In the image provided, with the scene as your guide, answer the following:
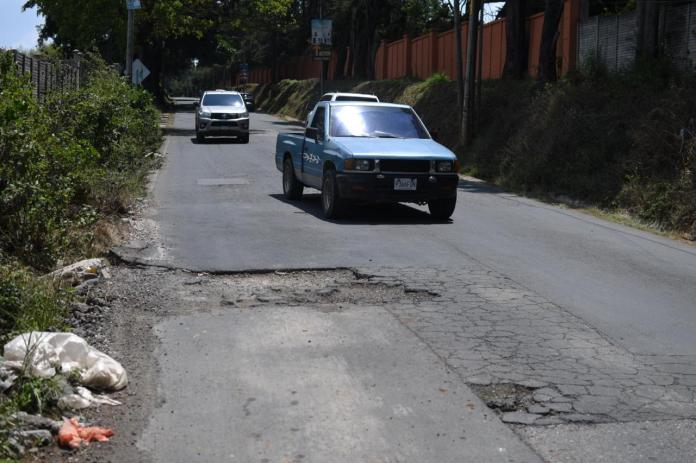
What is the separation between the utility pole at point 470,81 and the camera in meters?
25.5

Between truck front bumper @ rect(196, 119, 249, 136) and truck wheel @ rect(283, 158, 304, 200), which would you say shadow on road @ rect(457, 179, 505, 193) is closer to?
truck wheel @ rect(283, 158, 304, 200)

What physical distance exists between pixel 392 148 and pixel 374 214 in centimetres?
119

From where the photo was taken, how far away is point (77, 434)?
203 inches

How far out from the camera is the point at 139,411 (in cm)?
568

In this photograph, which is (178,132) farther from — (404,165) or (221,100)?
(404,165)

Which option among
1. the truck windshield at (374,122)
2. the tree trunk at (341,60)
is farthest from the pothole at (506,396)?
the tree trunk at (341,60)

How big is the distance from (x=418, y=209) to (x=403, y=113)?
1.60 metres

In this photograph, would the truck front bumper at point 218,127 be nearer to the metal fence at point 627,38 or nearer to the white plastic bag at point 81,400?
the metal fence at point 627,38

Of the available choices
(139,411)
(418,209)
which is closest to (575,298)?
(139,411)

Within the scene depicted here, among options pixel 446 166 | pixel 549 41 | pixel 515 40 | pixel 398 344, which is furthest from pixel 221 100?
pixel 398 344

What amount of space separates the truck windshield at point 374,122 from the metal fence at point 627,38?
28.4 ft

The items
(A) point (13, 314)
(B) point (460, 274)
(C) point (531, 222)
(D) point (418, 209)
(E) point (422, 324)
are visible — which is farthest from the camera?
(D) point (418, 209)

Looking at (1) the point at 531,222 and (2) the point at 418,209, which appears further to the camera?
(2) the point at 418,209

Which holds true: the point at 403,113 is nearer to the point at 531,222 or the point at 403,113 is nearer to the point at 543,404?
the point at 531,222
